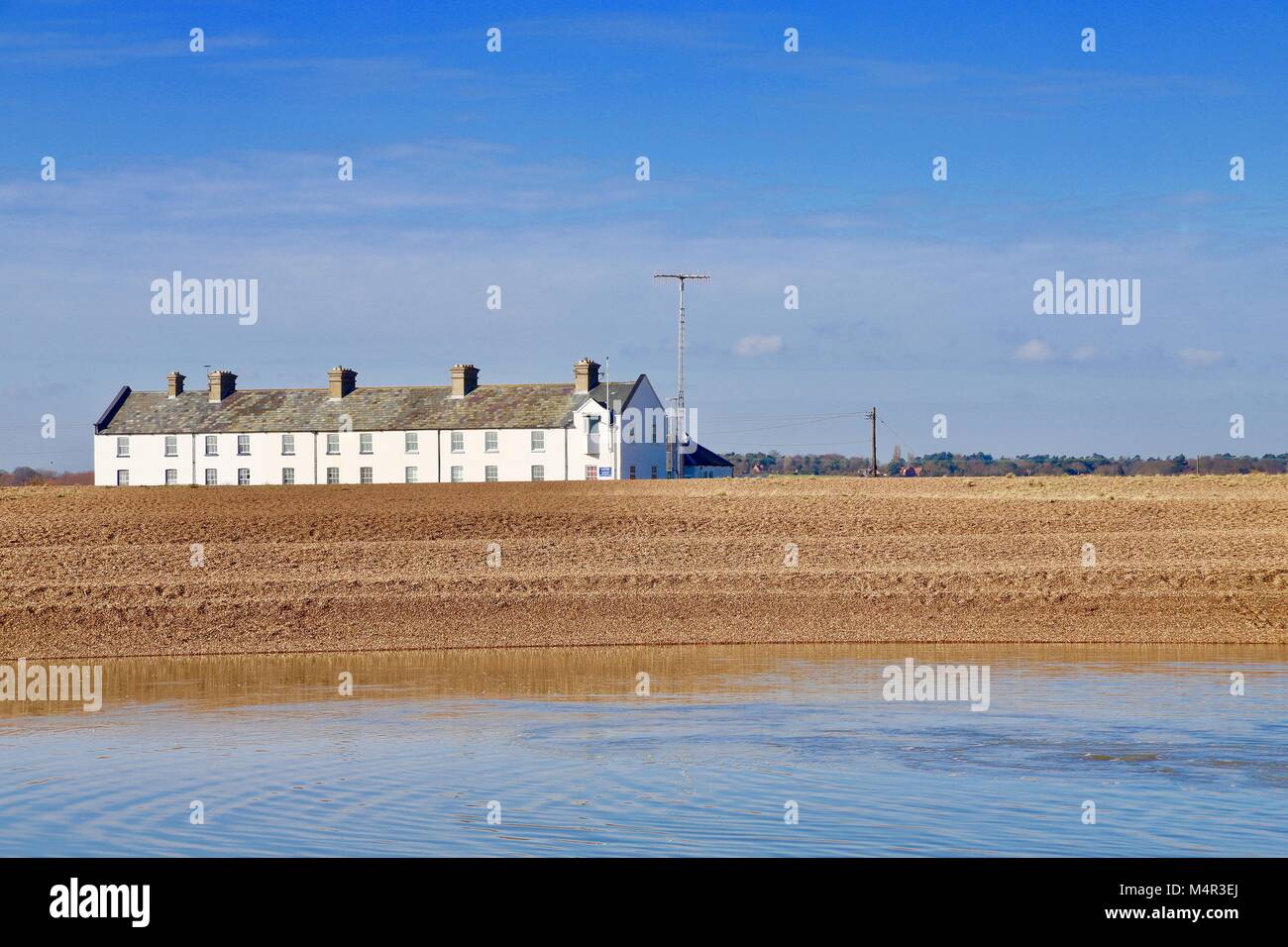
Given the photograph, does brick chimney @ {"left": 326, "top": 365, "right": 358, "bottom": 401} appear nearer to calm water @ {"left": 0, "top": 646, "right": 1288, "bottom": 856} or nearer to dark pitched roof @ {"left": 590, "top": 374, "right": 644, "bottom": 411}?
dark pitched roof @ {"left": 590, "top": 374, "right": 644, "bottom": 411}

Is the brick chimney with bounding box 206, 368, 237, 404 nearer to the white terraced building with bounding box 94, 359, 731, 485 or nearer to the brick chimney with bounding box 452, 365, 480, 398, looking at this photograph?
the white terraced building with bounding box 94, 359, 731, 485

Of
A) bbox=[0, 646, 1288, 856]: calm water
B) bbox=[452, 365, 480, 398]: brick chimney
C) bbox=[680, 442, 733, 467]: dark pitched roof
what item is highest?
bbox=[452, 365, 480, 398]: brick chimney

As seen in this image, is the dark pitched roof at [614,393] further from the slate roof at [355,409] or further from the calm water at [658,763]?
the calm water at [658,763]

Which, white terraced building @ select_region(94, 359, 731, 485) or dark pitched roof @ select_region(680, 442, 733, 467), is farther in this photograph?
dark pitched roof @ select_region(680, 442, 733, 467)

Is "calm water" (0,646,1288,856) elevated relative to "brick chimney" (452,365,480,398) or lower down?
lower down

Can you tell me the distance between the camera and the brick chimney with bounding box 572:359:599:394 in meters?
104

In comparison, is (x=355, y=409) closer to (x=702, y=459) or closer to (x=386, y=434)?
(x=386, y=434)

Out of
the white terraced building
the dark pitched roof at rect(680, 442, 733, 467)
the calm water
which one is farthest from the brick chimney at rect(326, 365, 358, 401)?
the calm water

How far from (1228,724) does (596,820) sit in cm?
992

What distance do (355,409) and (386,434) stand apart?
4123 millimetres

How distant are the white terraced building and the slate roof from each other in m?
0.10

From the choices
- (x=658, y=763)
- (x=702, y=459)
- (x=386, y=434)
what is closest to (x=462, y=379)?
(x=386, y=434)
